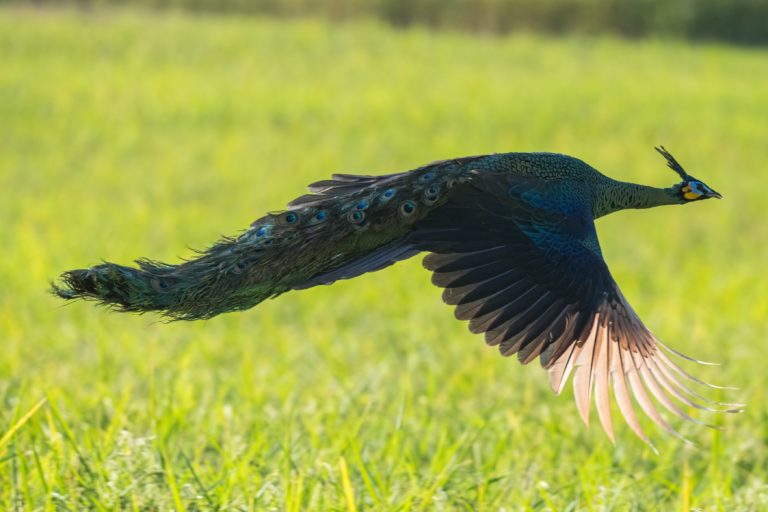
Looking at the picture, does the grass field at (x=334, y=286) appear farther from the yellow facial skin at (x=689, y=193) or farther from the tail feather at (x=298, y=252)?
the yellow facial skin at (x=689, y=193)

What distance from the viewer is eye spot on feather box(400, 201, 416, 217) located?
3910 mm

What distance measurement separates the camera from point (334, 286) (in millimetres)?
9844

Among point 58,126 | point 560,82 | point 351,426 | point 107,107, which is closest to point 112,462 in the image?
point 351,426

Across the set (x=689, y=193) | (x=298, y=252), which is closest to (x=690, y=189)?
(x=689, y=193)

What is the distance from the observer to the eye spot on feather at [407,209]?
3.91m

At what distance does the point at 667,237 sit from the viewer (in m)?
13.3

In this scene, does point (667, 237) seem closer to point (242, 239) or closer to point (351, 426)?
point (351, 426)

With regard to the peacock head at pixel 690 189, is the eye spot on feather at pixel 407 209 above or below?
below

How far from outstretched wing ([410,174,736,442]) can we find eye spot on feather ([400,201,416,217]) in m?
0.07

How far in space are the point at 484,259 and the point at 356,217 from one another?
0.46 metres

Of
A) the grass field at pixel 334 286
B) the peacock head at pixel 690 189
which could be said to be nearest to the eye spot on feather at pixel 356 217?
the grass field at pixel 334 286

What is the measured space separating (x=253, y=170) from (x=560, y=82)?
31.6 feet

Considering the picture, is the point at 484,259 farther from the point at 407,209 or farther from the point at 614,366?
the point at 614,366

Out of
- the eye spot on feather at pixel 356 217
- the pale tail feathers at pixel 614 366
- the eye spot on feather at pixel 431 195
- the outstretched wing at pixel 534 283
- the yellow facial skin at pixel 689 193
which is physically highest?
the yellow facial skin at pixel 689 193
